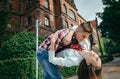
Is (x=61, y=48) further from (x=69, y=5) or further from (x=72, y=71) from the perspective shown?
→ (x=69, y=5)

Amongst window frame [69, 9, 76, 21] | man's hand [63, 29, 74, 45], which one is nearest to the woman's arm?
man's hand [63, 29, 74, 45]

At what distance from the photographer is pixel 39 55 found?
11.6ft

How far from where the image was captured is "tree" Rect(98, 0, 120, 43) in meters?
29.7

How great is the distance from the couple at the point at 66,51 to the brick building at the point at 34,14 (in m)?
24.6

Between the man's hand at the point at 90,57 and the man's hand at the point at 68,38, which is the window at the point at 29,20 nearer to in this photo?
the man's hand at the point at 68,38

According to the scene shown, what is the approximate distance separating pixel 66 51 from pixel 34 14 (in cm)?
2668

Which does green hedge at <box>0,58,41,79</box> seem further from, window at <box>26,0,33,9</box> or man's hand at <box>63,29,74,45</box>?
window at <box>26,0,33,9</box>

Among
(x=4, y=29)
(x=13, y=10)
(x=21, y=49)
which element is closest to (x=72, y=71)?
(x=21, y=49)

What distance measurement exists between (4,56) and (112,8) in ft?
64.9

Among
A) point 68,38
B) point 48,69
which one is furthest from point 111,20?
point 68,38

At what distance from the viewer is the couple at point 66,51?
9.11 ft

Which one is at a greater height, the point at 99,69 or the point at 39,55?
the point at 39,55

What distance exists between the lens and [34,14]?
29328 mm

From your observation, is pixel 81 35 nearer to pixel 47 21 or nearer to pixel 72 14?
pixel 47 21
